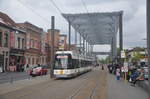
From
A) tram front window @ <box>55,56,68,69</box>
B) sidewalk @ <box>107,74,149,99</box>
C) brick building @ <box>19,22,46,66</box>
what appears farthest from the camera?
brick building @ <box>19,22,46,66</box>

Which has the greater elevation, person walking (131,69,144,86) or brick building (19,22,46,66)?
brick building (19,22,46,66)

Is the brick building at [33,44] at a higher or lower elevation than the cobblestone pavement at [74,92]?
higher

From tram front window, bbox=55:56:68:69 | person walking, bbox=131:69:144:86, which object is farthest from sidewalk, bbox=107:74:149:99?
tram front window, bbox=55:56:68:69

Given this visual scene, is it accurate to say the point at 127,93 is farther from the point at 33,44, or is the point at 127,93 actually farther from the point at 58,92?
the point at 33,44

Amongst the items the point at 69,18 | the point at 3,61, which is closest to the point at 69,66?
the point at 3,61

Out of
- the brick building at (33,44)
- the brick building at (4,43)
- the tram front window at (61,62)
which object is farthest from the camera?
the brick building at (33,44)

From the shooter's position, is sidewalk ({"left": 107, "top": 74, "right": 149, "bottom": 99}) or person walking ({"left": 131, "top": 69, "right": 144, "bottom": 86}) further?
person walking ({"left": 131, "top": 69, "right": 144, "bottom": 86})

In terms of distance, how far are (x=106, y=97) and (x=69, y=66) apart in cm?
1616

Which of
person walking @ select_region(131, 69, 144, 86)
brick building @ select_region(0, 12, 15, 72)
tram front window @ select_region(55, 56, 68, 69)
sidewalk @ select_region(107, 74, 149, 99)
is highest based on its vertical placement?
brick building @ select_region(0, 12, 15, 72)

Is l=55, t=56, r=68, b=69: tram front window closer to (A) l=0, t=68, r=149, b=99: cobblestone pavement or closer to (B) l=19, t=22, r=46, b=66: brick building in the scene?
(A) l=0, t=68, r=149, b=99: cobblestone pavement

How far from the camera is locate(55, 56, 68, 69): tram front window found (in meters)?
31.2

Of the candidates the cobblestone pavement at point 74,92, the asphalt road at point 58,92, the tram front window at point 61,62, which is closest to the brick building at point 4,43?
the tram front window at point 61,62

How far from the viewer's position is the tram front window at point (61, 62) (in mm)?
31203

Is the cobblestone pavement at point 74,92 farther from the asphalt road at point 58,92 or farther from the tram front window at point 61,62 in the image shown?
the tram front window at point 61,62
